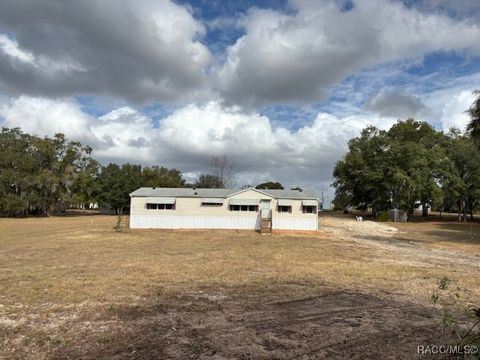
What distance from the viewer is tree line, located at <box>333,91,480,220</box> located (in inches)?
1741

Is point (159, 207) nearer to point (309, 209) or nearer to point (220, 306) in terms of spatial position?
point (309, 209)

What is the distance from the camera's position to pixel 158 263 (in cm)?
1376

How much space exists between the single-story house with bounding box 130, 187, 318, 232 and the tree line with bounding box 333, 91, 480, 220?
18.3 metres

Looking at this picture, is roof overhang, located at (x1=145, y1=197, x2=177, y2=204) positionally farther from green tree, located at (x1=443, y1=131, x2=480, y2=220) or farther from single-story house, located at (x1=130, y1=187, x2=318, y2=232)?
green tree, located at (x1=443, y1=131, x2=480, y2=220)

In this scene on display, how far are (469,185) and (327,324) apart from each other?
147 ft

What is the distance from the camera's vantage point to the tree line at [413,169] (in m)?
44.2

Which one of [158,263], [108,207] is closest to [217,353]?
[158,263]

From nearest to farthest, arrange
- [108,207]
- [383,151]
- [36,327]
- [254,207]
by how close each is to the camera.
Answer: [36,327], [254,207], [383,151], [108,207]

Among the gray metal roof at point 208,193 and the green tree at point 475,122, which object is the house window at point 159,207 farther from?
the green tree at point 475,122

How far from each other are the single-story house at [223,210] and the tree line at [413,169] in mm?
18294

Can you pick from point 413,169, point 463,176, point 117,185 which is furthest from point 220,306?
point 117,185

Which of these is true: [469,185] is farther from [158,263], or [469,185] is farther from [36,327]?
[36,327]

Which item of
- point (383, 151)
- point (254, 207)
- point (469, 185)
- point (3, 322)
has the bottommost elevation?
point (3, 322)

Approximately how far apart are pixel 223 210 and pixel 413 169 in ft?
81.2
